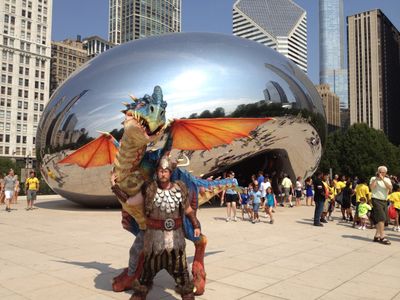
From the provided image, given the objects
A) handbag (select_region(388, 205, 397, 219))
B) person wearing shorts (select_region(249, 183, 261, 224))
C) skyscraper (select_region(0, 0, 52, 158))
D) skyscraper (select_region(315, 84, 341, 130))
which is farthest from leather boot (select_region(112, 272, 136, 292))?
skyscraper (select_region(315, 84, 341, 130))

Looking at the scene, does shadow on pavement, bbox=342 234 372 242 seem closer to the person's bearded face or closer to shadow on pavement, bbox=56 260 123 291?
shadow on pavement, bbox=56 260 123 291

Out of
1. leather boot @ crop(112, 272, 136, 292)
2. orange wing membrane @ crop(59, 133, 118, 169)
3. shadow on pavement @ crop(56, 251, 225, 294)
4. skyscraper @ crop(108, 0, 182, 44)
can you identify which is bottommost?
shadow on pavement @ crop(56, 251, 225, 294)

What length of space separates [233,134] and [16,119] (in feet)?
289

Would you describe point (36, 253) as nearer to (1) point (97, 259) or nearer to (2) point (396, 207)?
(1) point (97, 259)

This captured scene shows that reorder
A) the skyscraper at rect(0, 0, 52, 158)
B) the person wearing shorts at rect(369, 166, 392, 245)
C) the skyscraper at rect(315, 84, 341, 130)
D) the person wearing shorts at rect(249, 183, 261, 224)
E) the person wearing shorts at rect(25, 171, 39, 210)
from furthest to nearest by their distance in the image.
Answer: the skyscraper at rect(315, 84, 341, 130)
the skyscraper at rect(0, 0, 52, 158)
the person wearing shorts at rect(25, 171, 39, 210)
the person wearing shorts at rect(249, 183, 261, 224)
the person wearing shorts at rect(369, 166, 392, 245)

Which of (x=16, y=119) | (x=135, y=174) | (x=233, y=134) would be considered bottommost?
(x=135, y=174)

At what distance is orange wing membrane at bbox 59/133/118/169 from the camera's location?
532 cm

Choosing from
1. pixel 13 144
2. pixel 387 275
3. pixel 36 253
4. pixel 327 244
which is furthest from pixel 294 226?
pixel 13 144

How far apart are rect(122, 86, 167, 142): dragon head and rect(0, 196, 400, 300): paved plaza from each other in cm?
→ 210

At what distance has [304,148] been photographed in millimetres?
15508

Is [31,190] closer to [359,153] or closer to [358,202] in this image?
[358,202]

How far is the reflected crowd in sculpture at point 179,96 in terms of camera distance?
12.0 m

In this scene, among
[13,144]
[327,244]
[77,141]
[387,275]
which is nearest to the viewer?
[387,275]

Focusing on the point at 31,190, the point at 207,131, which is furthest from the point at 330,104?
the point at 207,131
